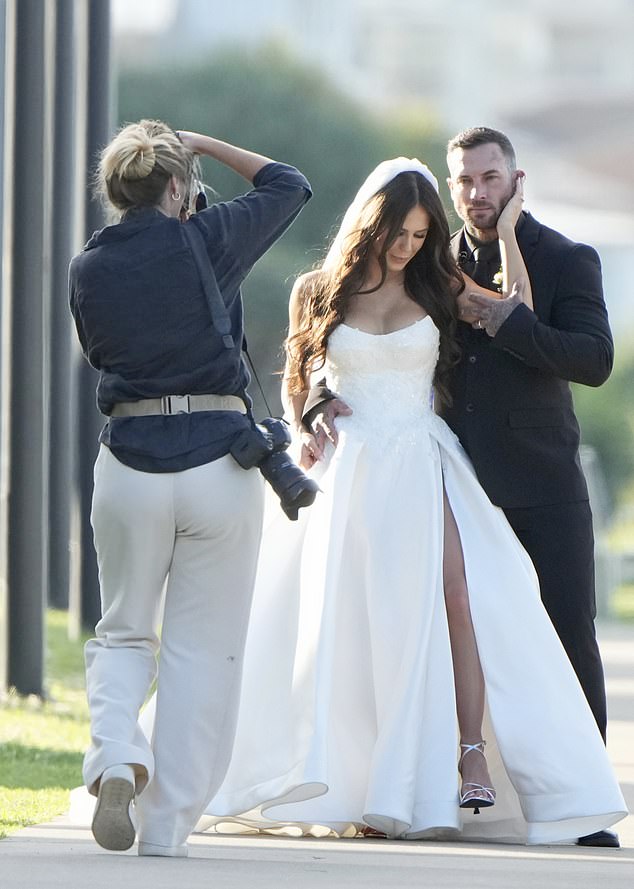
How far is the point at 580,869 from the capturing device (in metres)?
5.61

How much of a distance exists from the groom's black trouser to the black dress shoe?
462 millimetres

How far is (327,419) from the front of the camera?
666 centimetres

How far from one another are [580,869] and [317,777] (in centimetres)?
86

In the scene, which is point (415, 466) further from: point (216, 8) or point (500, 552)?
point (216, 8)

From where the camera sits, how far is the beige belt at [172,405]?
18.5 feet

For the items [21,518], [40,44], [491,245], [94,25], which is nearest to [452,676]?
[491,245]

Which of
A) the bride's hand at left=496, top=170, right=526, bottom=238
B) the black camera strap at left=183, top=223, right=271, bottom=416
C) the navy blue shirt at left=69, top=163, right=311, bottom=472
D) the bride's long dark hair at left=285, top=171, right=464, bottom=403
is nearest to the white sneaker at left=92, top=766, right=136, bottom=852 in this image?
the navy blue shirt at left=69, top=163, right=311, bottom=472

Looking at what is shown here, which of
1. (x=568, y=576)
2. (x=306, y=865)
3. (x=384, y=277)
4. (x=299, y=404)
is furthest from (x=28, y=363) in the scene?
(x=306, y=865)

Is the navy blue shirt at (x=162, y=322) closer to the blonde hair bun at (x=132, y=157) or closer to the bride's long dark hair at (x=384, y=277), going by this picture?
the blonde hair bun at (x=132, y=157)

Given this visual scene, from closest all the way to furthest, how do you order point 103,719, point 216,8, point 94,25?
point 103,719
point 94,25
point 216,8

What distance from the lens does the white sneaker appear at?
213 inches

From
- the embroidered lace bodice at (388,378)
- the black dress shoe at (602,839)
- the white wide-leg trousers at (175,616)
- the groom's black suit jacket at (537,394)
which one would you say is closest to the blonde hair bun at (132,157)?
the white wide-leg trousers at (175,616)

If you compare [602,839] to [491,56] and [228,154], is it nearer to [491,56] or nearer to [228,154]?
[228,154]

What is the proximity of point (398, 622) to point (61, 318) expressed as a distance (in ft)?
38.5
